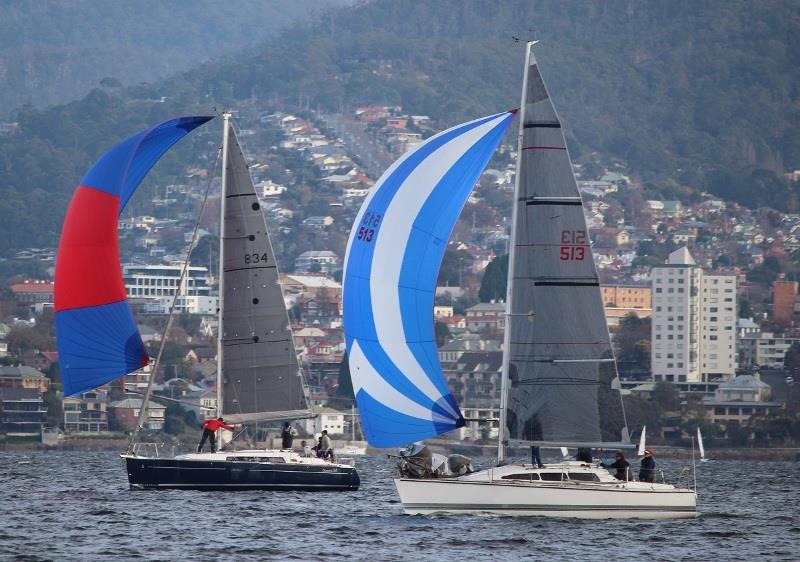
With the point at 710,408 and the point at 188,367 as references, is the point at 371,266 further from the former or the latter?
the point at 188,367

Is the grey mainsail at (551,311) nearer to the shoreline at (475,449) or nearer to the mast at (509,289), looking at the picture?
the mast at (509,289)

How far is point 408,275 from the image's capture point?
23.7 m

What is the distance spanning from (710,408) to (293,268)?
79.3 m

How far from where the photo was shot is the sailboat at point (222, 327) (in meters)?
28.8

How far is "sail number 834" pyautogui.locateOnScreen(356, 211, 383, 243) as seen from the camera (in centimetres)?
2375

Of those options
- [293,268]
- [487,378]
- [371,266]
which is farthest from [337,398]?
[293,268]

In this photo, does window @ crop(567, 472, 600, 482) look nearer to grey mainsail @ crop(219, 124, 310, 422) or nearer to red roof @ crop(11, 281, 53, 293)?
grey mainsail @ crop(219, 124, 310, 422)

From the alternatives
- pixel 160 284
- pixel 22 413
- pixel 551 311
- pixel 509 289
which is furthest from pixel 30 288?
pixel 509 289

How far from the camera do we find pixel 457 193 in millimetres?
23703

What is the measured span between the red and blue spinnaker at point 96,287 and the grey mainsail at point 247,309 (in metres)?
1.38

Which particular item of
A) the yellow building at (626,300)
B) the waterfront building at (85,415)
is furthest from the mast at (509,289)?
the yellow building at (626,300)

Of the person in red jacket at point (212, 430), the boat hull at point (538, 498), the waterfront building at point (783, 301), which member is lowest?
the boat hull at point (538, 498)

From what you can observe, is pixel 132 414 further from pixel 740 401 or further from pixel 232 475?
pixel 232 475

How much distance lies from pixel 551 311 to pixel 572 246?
32.1 inches
